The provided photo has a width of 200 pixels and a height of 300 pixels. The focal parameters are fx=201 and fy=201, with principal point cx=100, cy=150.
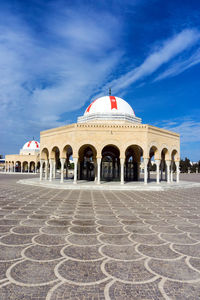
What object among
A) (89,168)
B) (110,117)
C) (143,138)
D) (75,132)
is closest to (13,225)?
(75,132)

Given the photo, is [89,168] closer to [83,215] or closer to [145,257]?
[83,215]

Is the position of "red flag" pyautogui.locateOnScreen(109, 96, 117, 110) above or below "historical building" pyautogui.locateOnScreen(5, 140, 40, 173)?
above

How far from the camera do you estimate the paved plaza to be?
254cm

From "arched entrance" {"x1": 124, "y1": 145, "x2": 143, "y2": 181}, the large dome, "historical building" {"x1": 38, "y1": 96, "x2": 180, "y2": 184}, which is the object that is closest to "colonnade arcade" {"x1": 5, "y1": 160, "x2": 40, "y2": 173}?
"historical building" {"x1": 38, "y1": 96, "x2": 180, "y2": 184}

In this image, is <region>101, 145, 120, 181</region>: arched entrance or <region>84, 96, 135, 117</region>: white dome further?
<region>101, 145, 120, 181</region>: arched entrance

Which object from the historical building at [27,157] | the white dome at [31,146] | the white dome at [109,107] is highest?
the white dome at [109,107]

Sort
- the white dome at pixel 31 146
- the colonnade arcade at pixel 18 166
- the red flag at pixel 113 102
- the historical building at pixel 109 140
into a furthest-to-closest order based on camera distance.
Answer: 1. the white dome at pixel 31 146
2. the colonnade arcade at pixel 18 166
3. the red flag at pixel 113 102
4. the historical building at pixel 109 140

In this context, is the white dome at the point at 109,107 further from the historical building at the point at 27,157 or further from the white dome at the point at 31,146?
the white dome at the point at 31,146

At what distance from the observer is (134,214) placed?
6.79 meters

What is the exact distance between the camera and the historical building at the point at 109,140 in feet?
53.1

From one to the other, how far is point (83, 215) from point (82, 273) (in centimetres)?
358

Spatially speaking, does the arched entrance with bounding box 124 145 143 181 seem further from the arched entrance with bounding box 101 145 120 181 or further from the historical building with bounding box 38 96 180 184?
the arched entrance with bounding box 101 145 120 181

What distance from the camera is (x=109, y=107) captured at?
1931 centimetres

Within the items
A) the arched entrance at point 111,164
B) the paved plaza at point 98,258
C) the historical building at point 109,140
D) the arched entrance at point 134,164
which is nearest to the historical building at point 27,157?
the arched entrance at point 111,164
